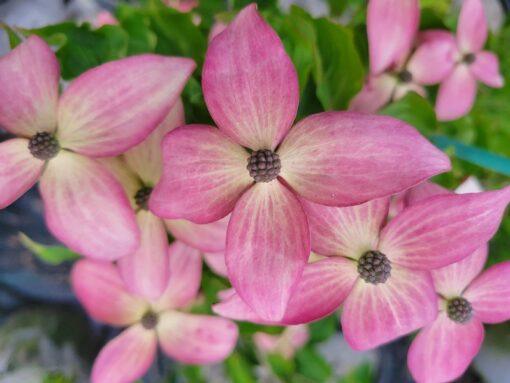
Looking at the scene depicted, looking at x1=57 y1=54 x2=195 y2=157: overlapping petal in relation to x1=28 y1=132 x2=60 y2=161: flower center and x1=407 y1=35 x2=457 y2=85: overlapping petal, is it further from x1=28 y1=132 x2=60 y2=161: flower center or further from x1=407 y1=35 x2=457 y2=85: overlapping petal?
x1=407 y1=35 x2=457 y2=85: overlapping petal

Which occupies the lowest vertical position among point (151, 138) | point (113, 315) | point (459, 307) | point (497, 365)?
point (497, 365)

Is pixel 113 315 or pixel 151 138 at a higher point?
pixel 151 138

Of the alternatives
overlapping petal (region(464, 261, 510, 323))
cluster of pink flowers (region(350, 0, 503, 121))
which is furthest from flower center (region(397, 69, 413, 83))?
overlapping petal (region(464, 261, 510, 323))

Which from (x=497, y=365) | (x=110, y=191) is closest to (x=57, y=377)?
(x=110, y=191)

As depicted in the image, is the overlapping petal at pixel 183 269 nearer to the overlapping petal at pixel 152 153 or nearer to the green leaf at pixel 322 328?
the overlapping petal at pixel 152 153

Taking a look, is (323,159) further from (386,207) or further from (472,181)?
(472,181)
